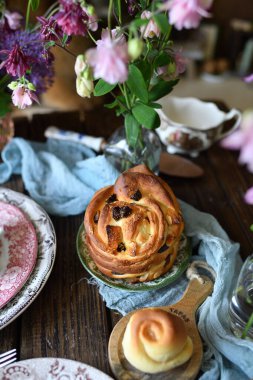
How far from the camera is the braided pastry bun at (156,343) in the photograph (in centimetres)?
57

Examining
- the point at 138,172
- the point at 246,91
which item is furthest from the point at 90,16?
the point at 246,91

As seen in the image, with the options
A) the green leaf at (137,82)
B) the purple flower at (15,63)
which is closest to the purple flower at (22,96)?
the purple flower at (15,63)

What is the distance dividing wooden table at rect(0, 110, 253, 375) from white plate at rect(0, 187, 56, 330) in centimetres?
3

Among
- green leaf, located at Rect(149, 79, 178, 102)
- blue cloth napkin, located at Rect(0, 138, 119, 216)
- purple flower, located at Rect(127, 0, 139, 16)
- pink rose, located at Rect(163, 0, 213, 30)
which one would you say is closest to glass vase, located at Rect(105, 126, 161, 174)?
blue cloth napkin, located at Rect(0, 138, 119, 216)

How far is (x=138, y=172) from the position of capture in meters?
0.73

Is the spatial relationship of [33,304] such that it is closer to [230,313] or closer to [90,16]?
[230,313]

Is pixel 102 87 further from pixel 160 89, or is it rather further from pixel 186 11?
pixel 186 11

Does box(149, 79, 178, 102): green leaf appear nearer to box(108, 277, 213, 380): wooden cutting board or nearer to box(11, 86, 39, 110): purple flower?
box(11, 86, 39, 110): purple flower

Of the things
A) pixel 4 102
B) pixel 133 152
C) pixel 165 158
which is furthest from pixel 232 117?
pixel 4 102

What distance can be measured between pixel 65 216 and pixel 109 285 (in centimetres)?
21

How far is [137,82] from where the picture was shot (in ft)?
2.11

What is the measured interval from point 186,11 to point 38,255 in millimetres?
448

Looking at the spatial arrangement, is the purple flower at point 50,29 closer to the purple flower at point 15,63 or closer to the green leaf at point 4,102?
the purple flower at point 15,63

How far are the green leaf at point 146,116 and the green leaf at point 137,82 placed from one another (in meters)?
0.04
